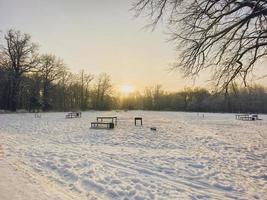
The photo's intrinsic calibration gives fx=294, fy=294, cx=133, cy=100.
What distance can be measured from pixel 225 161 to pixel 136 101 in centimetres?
10526

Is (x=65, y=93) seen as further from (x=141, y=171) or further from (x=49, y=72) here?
(x=141, y=171)

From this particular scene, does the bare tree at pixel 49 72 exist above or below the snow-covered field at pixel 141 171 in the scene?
above

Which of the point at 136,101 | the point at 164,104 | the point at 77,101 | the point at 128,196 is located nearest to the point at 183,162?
the point at 128,196

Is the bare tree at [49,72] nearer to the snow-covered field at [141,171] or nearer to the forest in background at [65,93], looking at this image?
the forest in background at [65,93]

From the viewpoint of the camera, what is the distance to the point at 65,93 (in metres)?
75.4

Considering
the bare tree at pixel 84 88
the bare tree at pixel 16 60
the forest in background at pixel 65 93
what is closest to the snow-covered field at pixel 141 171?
the forest in background at pixel 65 93

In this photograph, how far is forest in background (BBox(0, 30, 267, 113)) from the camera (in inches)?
1850

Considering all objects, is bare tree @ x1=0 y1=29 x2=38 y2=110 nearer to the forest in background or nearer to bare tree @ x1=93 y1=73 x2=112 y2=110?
the forest in background

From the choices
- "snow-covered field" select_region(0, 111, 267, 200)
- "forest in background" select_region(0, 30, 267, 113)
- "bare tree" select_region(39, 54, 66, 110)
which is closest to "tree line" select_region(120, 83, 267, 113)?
"forest in background" select_region(0, 30, 267, 113)

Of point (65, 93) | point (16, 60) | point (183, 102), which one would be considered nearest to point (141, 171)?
point (16, 60)

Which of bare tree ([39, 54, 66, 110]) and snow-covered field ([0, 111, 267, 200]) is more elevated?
bare tree ([39, 54, 66, 110])

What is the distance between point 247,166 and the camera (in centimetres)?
846

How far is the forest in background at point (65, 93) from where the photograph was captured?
154 feet

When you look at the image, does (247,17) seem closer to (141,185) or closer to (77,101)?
(141,185)
